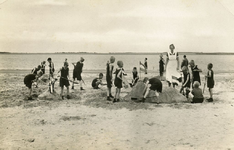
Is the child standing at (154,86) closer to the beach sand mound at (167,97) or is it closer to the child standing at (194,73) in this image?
the beach sand mound at (167,97)

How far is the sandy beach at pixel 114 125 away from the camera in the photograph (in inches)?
204

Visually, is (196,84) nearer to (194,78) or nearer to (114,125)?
(194,78)

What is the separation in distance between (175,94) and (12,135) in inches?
220

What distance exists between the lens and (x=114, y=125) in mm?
5891

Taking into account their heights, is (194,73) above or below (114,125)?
above

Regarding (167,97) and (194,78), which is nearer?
(167,97)

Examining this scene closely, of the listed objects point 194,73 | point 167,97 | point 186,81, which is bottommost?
point 167,97

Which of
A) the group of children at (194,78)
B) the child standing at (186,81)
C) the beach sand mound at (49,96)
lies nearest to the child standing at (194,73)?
the group of children at (194,78)

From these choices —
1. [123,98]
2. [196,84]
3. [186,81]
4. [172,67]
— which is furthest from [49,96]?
[196,84]

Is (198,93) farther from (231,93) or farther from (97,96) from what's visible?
(97,96)

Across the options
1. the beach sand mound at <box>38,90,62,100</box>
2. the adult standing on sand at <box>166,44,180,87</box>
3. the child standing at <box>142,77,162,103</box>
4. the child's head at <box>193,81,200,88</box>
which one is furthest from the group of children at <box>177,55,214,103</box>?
the beach sand mound at <box>38,90,62,100</box>

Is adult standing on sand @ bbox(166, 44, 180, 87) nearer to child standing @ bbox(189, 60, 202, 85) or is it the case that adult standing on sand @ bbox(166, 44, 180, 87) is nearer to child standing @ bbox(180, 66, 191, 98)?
child standing @ bbox(180, 66, 191, 98)

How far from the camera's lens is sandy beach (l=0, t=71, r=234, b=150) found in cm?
519

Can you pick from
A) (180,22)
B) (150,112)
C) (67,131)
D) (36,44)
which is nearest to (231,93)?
(180,22)
